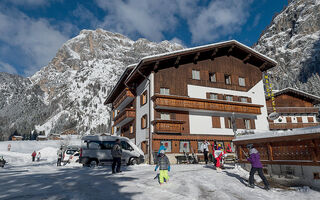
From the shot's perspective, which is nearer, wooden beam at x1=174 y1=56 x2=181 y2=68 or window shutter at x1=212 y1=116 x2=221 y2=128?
wooden beam at x1=174 y1=56 x2=181 y2=68

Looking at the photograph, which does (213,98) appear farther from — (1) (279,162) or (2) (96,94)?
(2) (96,94)

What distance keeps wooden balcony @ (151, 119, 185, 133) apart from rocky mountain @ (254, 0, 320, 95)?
248ft

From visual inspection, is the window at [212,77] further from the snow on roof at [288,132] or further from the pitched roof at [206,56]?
the snow on roof at [288,132]

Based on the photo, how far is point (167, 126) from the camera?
69.9ft

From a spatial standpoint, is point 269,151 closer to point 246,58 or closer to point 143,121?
point 143,121

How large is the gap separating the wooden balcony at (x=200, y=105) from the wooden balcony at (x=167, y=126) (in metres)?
1.48

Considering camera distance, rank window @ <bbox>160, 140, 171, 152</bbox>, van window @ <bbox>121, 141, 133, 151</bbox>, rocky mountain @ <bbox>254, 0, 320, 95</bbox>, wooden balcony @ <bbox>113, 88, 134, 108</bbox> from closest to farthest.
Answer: van window @ <bbox>121, 141, 133, 151</bbox>, window @ <bbox>160, 140, 171, 152</bbox>, wooden balcony @ <bbox>113, 88, 134, 108</bbox>, rocky mountain @ <bbox>254, 0, 320, 95</bbox>

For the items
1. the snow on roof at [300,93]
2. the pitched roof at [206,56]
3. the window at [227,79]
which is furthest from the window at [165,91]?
the snow on roof at [300,93]

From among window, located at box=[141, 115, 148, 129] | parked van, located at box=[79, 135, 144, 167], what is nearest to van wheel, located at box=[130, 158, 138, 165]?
parked van, located at box=[79, 135, 144, 167]

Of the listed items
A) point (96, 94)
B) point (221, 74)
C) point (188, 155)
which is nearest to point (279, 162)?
point (188, 155)

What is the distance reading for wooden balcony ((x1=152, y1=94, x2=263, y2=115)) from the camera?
70.8 ft

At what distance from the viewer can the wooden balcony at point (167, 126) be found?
68.6ft

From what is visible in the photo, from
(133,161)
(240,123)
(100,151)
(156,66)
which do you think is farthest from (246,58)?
(100,151)

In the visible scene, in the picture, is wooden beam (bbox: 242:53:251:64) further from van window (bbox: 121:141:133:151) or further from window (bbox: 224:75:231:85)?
van window (bbox: 121:141:133:151)
